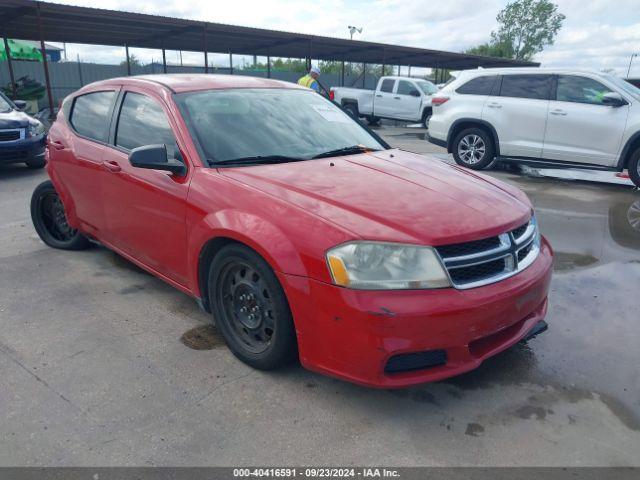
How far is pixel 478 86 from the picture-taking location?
9477 millimetres

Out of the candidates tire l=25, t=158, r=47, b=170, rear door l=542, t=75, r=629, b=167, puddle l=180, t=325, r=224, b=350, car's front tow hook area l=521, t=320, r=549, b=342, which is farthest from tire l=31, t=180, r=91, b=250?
rear door l=542, t=75, r=629, b=167

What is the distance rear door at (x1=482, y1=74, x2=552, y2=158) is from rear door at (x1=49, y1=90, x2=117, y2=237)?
23.1ft

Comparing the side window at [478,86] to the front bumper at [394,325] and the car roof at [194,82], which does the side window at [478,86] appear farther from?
the front bumper at [394,325]

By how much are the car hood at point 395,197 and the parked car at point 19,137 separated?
7394mm

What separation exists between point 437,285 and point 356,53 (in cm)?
2487

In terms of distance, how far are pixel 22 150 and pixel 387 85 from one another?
14.3 meters

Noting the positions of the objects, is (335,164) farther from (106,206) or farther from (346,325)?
(106,206)

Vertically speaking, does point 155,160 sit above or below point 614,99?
below

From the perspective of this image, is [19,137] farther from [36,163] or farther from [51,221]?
[51,221]

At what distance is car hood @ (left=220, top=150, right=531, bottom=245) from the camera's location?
2426 millimetres

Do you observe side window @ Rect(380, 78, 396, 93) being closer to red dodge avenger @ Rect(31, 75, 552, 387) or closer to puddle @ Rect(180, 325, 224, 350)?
red dodge avenger @ Rect(31, 75, 552, 387)

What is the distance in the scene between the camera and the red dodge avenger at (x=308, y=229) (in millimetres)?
2336

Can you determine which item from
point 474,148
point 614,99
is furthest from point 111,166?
point 614,99

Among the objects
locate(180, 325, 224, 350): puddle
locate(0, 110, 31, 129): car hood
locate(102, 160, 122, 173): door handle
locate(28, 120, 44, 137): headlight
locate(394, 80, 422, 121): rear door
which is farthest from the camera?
locate(394, 80, 422, 121): rear door
